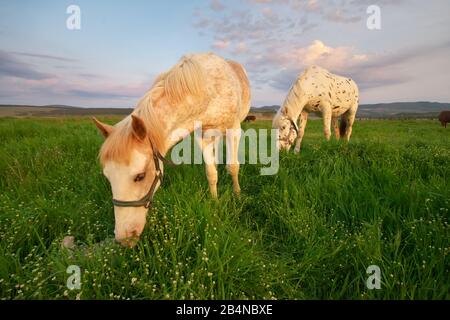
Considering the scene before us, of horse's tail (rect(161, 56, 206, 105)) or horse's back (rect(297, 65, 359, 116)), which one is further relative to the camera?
horse's back (rect(297, 65, 359, 116))

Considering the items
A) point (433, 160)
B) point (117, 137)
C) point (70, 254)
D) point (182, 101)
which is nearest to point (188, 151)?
point (182, 101)

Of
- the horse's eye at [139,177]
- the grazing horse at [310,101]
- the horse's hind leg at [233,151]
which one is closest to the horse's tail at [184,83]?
the horse's eye at [139,177]

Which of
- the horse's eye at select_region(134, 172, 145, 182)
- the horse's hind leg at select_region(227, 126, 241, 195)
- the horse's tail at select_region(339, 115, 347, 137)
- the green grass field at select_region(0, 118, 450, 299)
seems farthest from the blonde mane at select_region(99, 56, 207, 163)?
the horse's tail at select_region(339, 115, 347, 137)

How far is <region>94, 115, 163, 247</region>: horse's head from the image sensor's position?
Result: 2285 millimetres

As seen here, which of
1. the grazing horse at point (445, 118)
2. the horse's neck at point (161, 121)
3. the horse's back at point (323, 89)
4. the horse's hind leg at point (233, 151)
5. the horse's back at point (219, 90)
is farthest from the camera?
the grazing horse at point (445, 118)

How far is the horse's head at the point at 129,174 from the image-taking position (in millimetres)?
2285

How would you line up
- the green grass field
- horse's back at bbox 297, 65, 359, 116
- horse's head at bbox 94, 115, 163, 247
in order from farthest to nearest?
horse's back at bbox 297, 65, 359, 116 < horse's head at bbox 94, 115, 163, 247 < the green grass field

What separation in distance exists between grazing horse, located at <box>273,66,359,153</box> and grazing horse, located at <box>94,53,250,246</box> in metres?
3.88

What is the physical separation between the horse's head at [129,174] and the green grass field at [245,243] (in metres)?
0.17

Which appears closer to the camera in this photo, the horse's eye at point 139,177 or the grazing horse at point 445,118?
the horse's eye at point 139,177

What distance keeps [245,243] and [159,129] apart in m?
1.54

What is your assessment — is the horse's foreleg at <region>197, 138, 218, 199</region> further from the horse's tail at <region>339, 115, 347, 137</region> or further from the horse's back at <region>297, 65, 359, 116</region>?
the horse's tail at <region>339, 115, 347, 137</region>

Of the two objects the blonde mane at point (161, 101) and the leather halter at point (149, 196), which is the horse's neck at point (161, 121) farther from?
the leather halter at point (149, 196)
